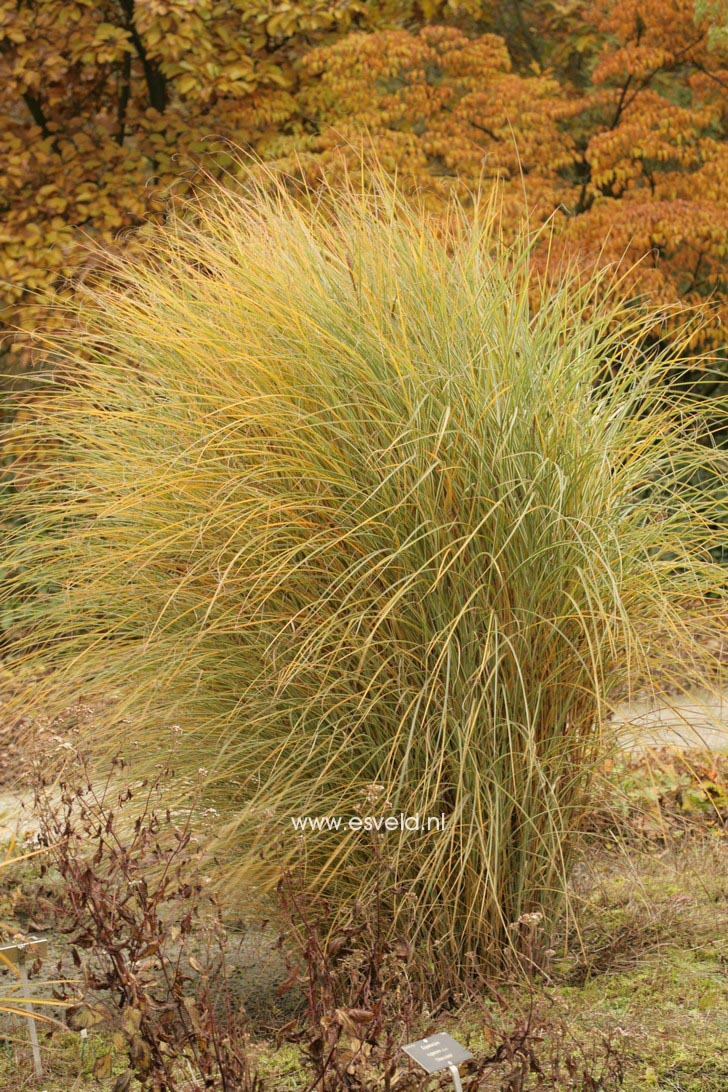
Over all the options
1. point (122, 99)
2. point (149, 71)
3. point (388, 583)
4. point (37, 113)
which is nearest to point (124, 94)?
point (122, 99)

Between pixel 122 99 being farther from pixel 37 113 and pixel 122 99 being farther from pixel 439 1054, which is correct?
pixel 439 1054

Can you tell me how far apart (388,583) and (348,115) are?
20.0 ft

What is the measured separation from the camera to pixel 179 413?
345 cm

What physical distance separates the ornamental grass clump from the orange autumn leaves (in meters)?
4.22

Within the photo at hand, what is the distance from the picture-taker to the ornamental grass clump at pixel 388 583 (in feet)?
9.98

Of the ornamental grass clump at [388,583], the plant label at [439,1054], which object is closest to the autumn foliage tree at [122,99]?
the ornamental grass clump at [388,583]

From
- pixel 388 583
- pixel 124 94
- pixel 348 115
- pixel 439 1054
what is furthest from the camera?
pixel 124 94

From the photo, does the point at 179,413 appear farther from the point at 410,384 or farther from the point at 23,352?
the point at 23,352

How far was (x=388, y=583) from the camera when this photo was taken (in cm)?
314

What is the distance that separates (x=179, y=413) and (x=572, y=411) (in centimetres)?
107

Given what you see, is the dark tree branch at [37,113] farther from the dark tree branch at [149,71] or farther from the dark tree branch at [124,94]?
the dark tree branch at [149,71]

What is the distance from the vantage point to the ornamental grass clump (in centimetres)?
304

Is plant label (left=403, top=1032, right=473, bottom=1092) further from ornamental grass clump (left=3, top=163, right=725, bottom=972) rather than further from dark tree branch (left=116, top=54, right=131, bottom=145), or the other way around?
dark tree branch (left=116, top=54, right=131, bottom=145)

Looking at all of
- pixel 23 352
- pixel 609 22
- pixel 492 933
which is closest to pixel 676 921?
pixel 492 933
